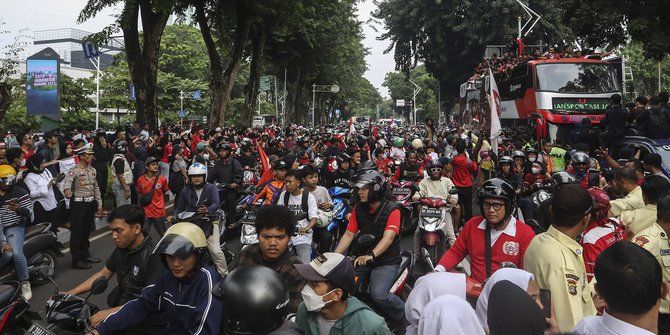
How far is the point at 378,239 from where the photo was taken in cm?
513

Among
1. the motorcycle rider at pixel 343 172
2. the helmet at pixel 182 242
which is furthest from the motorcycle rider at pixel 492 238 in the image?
the motorcycle rider at pixel 343 172

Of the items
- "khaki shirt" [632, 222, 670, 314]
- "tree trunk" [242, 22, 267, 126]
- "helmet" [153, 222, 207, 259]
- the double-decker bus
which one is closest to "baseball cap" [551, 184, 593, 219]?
"khaki shirt" [632, 222, 670, 314]

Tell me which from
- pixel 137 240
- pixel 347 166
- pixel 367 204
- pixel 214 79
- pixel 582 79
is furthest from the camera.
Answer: pixel 214 79

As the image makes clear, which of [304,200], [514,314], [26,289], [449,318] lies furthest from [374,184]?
[26,289]

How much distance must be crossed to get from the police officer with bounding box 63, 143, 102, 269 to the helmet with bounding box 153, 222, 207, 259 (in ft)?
17.5

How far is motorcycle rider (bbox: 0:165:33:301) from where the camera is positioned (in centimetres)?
670

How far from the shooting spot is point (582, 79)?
1786cm

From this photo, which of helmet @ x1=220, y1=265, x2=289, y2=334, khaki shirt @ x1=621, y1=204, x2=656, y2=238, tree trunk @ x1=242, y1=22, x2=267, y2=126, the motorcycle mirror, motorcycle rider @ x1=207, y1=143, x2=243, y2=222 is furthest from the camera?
tree trunk @ x1=242, y1=22, x2=267, y2=126

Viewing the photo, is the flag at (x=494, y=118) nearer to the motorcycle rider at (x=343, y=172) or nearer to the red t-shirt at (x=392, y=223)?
→ the motorcycle rider at (x=343, y=172)

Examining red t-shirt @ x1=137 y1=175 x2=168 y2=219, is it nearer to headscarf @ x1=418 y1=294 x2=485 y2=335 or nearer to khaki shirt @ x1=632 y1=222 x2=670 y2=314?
khaki shirt @ x1=632 y1=222 x2=670 y2=314

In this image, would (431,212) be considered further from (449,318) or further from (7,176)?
(449,318)

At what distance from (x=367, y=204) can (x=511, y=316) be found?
10.7 ft

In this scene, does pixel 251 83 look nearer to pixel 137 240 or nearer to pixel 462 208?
pixel 462 208

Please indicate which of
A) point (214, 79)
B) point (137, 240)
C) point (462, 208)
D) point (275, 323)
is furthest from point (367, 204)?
point (214, 79)
